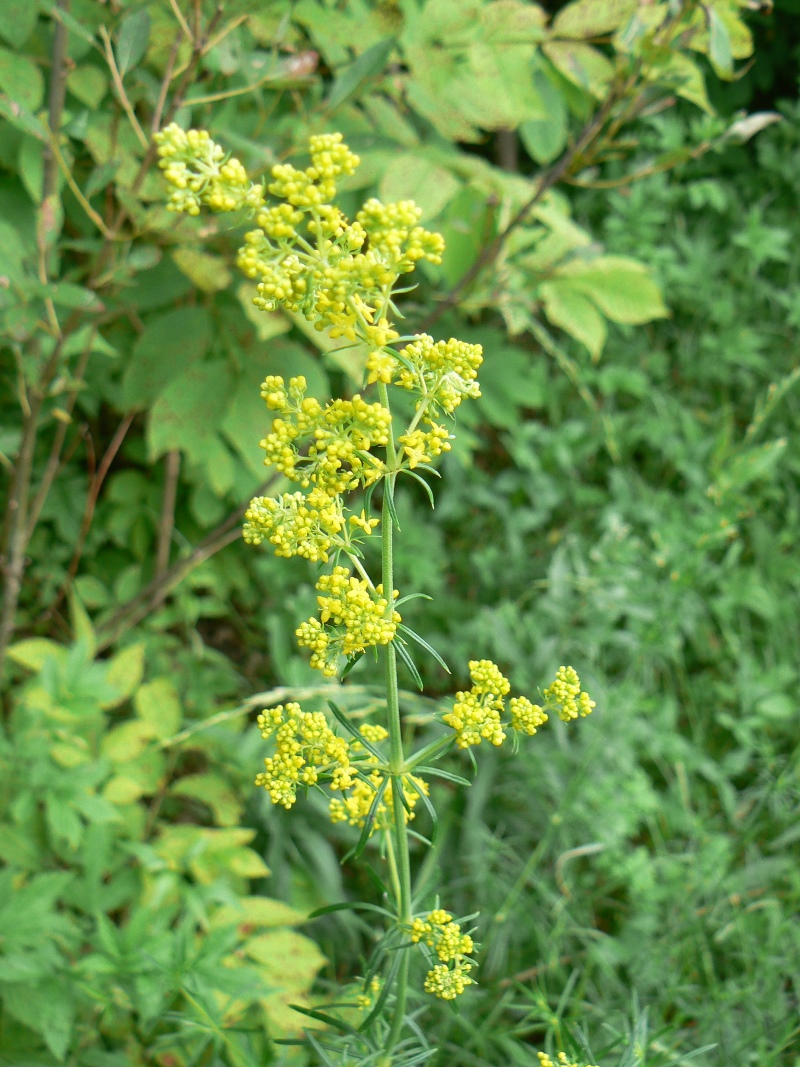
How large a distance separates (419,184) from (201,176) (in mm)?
1151

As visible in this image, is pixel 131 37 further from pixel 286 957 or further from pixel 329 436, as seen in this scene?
pixel 286 957

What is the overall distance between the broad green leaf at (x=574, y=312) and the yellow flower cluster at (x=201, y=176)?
1492mm

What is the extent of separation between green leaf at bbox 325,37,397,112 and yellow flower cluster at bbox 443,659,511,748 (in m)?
1.25

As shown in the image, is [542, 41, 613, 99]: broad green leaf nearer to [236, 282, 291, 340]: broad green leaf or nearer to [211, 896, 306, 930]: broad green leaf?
[236, 282, 291, 340]: broad green leaf

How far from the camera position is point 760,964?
2018 mm

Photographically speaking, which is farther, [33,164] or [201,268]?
[201,268]

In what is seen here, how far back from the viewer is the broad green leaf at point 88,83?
6.27 ft

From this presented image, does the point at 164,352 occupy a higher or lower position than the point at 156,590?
higher

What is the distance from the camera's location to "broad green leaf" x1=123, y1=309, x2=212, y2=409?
220 cm

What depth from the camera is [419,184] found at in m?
1.91

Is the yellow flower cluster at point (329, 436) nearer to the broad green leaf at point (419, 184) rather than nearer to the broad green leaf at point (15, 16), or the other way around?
the broad green leaf at point (419, 184)

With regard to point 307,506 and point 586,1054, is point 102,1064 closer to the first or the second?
point 586,1054

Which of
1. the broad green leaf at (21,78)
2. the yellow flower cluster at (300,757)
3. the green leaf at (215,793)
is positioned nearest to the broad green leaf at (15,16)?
the broad green leaf at (21,78)

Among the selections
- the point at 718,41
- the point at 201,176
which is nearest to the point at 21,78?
the point at 201,176
